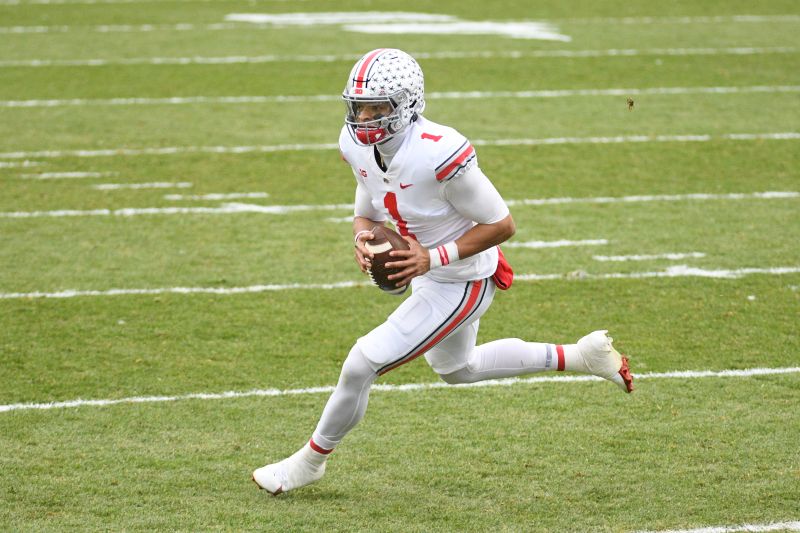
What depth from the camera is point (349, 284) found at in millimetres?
7062

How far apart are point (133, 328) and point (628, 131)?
5671 millimetres

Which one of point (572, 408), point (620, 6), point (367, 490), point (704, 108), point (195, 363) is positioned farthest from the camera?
point (620, 6)

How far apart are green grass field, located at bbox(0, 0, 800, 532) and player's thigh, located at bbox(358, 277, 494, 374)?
0.57 metres

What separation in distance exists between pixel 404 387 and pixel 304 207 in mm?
3240

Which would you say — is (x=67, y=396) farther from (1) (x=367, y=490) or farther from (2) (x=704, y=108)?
(2) (x=704, y=108)

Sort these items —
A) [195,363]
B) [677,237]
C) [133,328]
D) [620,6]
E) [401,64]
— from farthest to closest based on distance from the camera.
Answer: [620,6] < [677,237] < [133,328] < [195,363] < [401,64]

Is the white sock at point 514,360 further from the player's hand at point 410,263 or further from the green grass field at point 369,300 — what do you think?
the player's hand at point 410,263

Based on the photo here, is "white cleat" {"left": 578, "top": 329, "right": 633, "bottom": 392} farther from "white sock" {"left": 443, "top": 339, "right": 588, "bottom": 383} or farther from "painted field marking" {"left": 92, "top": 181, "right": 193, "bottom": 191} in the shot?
"painted field marking" {"left": 92, "top": 181, "right": 193, "bottom": 191}

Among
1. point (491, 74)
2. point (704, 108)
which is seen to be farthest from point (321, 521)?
point (491, 74)

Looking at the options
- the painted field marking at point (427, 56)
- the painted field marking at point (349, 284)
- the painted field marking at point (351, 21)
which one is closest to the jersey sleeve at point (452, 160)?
the painted field marking at point (349, 284)

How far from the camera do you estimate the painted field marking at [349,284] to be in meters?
6.84

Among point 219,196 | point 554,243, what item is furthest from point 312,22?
point 554,243

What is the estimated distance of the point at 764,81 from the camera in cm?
1244

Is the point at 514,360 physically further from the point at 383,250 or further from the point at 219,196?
the point at 219,196
